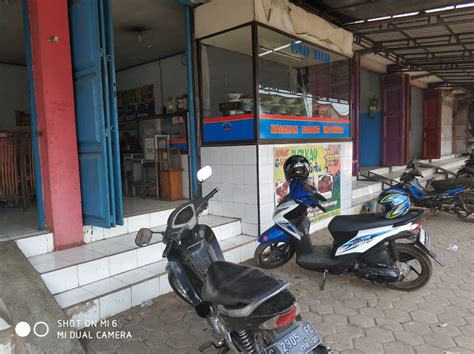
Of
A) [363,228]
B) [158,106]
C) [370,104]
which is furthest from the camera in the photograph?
[370,104]

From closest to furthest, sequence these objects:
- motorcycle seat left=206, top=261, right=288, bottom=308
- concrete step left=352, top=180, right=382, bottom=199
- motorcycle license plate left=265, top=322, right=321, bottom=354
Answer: motorcycle seat left=206, top=261, right=288, bottom=308 < motorcycle license plate left=265, top=322, right=321, bottom=354 < concrete step left=352, top=180, right=382, bottom=199

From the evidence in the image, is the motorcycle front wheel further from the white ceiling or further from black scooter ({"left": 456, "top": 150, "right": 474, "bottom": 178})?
black scooter ({"left": 456, "top": 150, "right": 474, "bottom": 178})

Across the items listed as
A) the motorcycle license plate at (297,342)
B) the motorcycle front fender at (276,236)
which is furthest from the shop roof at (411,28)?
the motorcycle license plate at (297,342)

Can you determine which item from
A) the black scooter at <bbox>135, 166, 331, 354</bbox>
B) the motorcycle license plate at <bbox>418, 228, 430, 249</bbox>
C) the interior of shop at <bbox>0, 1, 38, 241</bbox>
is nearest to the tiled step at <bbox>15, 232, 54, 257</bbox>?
the interior of shop at <bbox>0, 1, 38, 241</bbox>

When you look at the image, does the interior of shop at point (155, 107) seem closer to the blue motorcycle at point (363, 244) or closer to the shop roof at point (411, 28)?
the blue motorcycle at point (363, 244)

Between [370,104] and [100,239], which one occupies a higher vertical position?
[370,104]

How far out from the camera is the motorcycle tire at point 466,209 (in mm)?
5574

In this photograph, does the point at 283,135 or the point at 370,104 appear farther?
the point at 370,104

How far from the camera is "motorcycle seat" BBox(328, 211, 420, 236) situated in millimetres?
3023

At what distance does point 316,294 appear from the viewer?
10.6 feet

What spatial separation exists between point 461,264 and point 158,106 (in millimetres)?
5968

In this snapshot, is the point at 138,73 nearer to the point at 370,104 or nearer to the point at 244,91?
the point at 244,91

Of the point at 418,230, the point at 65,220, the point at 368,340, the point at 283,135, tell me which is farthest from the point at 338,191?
the point at 65,220

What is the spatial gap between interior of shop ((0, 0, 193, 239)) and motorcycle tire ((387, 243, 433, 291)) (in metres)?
2.71
